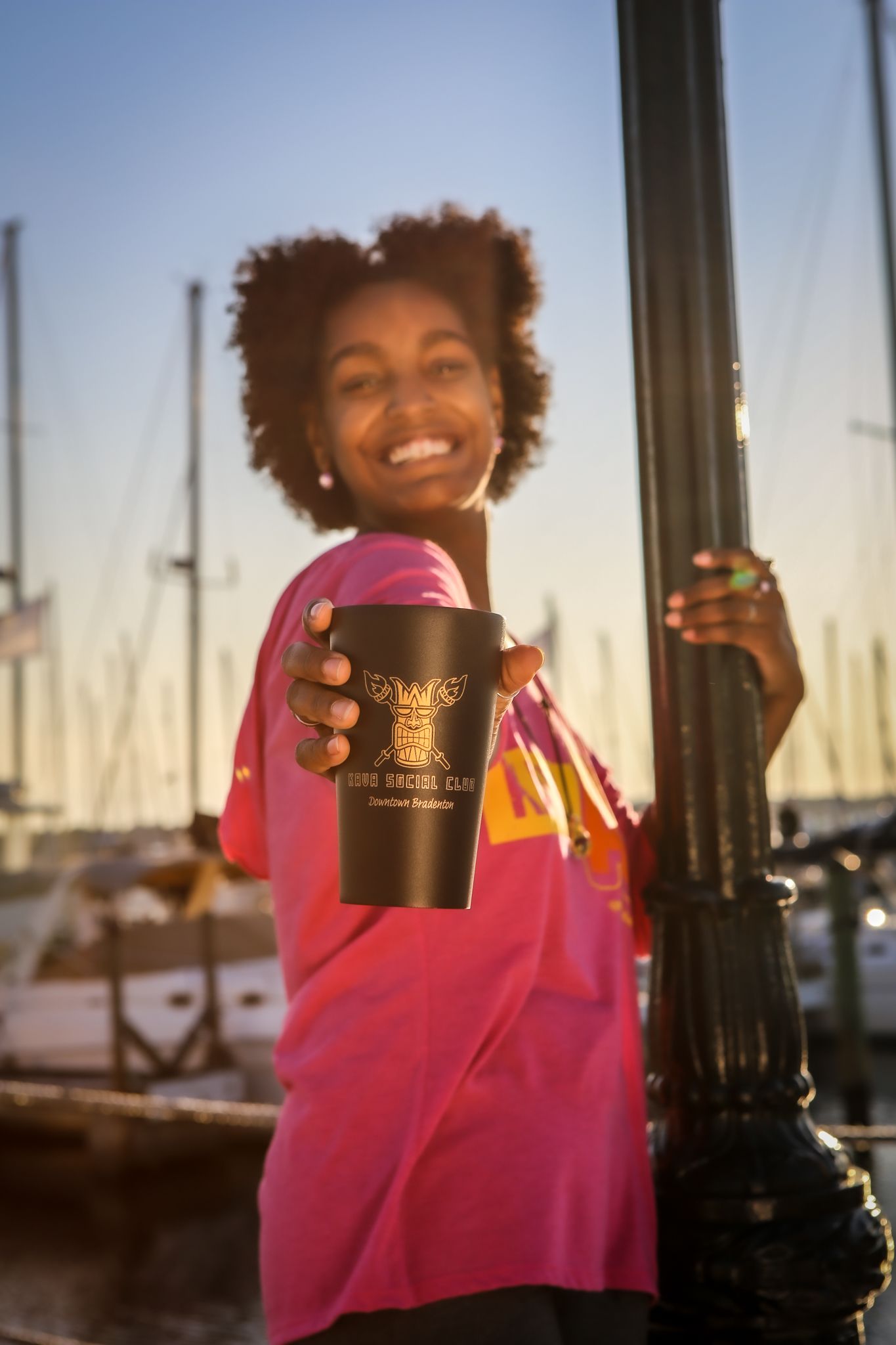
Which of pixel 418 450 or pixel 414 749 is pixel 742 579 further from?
pixel 414 749

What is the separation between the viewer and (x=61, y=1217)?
9836 mm

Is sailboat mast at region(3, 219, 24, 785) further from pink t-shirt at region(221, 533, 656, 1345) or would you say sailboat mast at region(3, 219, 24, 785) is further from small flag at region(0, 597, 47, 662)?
pink t-shirt at region(221, 533, 656, 1345)

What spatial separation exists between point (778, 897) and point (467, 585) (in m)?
0.56

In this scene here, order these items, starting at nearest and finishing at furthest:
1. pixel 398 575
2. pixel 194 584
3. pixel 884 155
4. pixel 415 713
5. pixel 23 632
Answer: pixel 415 713 < pixel 398 575 < pixel 23 632 < pixel 884 155 < pixel 194 584

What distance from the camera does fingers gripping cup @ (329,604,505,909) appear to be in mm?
979

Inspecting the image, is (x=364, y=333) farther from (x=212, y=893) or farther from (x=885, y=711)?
(x=885, y=711)

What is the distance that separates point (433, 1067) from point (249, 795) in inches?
14.6

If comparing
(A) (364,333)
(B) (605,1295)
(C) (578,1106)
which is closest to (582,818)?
(C) (578,1106)

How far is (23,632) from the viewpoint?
15508 millimetres

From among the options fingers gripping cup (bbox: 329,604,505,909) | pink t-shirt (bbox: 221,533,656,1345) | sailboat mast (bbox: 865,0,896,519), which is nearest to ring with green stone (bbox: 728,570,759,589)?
pink t-shirt (bbox: 221,533,656,1345)

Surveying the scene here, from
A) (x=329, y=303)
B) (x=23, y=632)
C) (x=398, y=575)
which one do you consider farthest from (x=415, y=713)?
(x=23, y=632)

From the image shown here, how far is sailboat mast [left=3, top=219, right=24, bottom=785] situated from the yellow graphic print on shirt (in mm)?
21173

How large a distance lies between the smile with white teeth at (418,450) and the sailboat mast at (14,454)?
A: 21.0 meters

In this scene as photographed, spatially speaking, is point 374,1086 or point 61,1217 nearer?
point 374,1086
